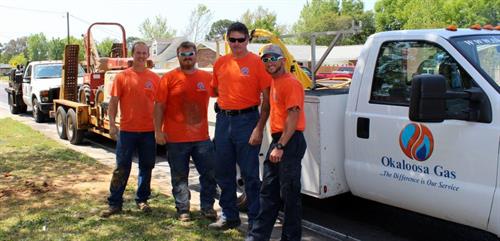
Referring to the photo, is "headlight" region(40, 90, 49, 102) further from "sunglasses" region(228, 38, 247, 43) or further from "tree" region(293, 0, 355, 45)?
"tree" region(293, 0, 355, 45)

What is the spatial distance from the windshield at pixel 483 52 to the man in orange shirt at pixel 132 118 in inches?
116

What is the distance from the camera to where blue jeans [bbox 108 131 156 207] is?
5.31 m

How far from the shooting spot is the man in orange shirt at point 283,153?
13.1 feet

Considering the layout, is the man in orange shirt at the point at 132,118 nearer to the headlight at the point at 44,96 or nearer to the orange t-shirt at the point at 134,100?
the orange t-shirt at the point at 134,100

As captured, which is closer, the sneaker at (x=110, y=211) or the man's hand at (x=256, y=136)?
the man's hand at (x=256, y=136)

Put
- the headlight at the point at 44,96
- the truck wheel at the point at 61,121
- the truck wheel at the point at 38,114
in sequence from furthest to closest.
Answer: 1. the truck wheel at the point at 38,114
2. the headlight at the point at 44,96
3. the truck wheel at the point at 61,121

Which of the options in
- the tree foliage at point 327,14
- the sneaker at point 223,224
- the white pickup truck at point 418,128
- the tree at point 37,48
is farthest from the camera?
the tree at point 37,48

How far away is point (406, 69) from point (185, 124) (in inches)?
82.6

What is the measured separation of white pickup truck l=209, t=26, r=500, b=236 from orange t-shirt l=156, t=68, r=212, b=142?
3.60 ft

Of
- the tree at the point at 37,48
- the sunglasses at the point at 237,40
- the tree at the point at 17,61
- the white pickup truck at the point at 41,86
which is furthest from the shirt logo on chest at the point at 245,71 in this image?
the tree at the point at 37,48

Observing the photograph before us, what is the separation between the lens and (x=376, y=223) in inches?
213

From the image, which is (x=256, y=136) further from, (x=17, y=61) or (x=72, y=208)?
(x=17, y=61)

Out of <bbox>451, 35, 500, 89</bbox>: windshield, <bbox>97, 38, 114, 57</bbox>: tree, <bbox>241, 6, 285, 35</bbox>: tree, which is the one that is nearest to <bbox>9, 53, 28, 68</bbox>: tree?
<bbox>97, 38, 114, 57</bbox>: tree

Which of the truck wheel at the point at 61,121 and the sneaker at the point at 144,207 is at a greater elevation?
the truck wheel at the point at 61,121
